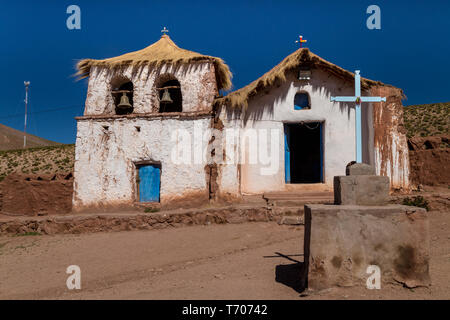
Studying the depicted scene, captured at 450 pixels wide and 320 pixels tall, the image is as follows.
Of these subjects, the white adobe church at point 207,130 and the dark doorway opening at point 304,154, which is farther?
the dark doorway opening at point 304,154

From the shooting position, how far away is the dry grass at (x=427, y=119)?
23.7m

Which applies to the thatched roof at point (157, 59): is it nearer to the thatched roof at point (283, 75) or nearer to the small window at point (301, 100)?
the thatched roof at point (283, 75)

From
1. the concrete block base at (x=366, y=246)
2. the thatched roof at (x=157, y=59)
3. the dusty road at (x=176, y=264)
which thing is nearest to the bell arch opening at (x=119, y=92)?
the thatched roof at (x=157, y=59)

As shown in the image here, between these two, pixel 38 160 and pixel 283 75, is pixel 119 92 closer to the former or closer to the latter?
pixel 283 75

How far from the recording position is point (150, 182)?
10641mm

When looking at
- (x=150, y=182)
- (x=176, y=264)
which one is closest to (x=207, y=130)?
(x=150, y=182)

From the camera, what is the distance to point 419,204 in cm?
771

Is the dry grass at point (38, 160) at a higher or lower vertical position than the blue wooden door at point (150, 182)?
higher

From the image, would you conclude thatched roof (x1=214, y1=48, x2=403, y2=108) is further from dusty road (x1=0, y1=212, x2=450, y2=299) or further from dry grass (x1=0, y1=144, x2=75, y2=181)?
dry grass (x1=0, y1=144, x2=75, y2=181)

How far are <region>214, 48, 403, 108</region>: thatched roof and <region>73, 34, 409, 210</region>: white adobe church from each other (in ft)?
0.12

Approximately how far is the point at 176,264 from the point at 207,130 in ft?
18.9

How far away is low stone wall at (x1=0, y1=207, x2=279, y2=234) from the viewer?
25.6 feet

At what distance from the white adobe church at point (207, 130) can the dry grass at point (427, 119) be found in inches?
659

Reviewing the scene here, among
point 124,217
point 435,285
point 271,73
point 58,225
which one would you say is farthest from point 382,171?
point 58,225
